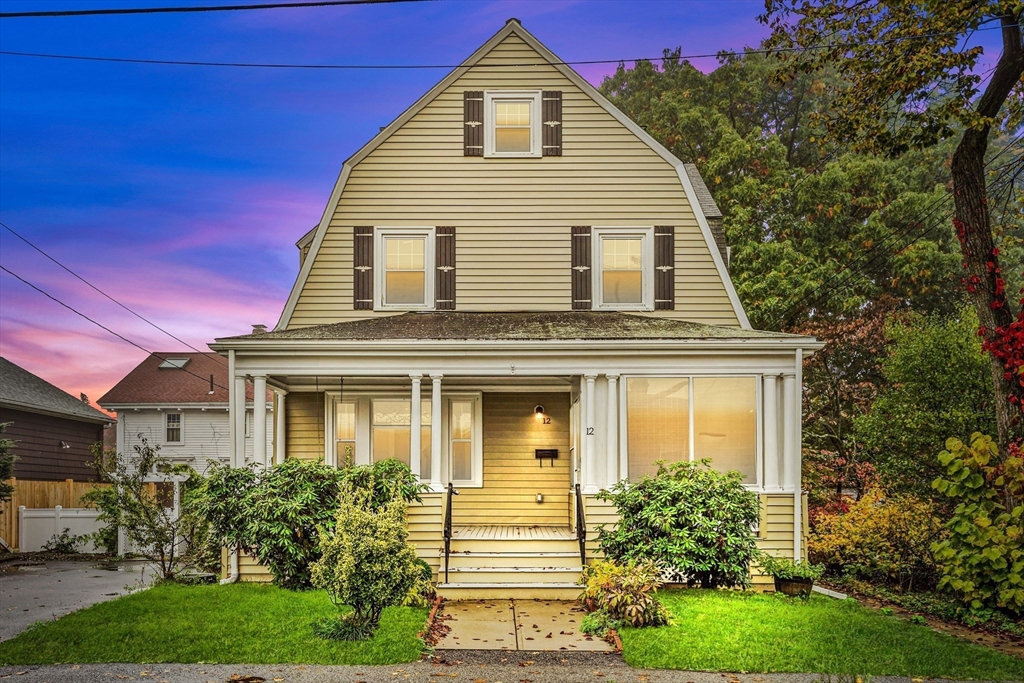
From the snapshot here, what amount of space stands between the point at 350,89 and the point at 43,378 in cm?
1593

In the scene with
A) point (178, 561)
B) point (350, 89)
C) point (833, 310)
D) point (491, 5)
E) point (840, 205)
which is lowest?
point (178, 561)

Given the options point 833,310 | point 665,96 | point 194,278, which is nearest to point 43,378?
point 194,278

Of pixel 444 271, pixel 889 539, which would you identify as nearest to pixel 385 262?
pixel 444 271

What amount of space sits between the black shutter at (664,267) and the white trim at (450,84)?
0.59 metres

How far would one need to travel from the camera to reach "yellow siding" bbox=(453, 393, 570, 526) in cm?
1459

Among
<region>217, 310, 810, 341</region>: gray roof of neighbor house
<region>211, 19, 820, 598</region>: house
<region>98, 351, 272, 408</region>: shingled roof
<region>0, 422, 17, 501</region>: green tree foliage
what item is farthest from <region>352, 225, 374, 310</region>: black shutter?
<region>98, 351, 272, 408</region>: shingled roof

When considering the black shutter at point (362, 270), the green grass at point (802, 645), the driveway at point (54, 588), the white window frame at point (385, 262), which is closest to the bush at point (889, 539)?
the green grass at point (802, 645)

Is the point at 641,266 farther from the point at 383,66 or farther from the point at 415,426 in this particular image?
the point at 383,66

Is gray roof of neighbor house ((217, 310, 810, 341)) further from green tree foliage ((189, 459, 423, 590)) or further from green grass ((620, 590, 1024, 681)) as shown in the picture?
green grass ((620, 590, 1024, 681))

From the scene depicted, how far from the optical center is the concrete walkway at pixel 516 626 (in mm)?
8805

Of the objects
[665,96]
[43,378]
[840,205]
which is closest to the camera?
[840,205]

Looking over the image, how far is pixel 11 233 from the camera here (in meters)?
16.8

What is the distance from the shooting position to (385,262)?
14.6m

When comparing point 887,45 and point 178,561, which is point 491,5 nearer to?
point 887,45
